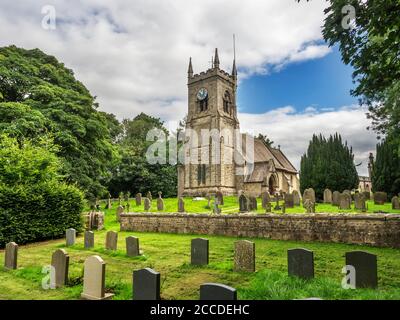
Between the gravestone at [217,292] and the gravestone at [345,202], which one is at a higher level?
the gravestone at [345,202]

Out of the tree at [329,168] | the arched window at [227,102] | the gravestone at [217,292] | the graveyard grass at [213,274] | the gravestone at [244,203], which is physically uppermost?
the arched window at [227,102]

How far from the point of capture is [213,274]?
7.15 m

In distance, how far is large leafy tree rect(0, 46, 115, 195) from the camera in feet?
56.7

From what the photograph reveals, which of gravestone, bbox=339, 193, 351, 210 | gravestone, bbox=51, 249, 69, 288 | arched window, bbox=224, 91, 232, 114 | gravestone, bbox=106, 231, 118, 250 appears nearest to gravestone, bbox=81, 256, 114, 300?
gravestone, bbox=51, 249, 69, 288

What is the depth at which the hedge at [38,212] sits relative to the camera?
12.4 m

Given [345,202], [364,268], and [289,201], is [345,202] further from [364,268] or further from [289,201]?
[364,268]

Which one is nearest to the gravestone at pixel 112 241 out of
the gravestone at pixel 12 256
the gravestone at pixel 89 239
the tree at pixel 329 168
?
the gravestone at pixel 89 239

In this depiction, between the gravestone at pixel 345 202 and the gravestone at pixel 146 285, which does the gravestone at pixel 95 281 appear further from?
the gravestone at pixel 345 202

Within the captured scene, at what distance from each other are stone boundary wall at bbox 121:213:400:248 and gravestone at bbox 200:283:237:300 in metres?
7.18

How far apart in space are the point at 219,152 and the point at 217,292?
29.8m

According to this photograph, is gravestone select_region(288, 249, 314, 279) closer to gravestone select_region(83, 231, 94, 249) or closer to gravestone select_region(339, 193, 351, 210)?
gravestone select_region(83, 231, 94, 249)

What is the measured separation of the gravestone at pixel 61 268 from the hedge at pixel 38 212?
265 inches

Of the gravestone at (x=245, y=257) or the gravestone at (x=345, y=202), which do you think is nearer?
the gravestone at (x=245, y=257)

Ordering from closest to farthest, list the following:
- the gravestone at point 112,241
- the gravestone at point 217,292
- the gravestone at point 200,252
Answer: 1. the gravestone at point 217,292
2. the gravestone at point 200,252
3. the gravestone at point 112,241
